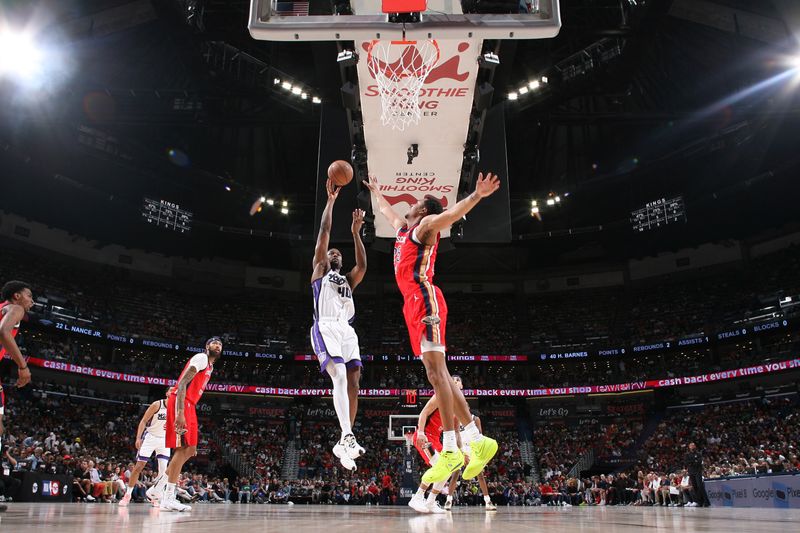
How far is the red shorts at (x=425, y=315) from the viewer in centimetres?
498

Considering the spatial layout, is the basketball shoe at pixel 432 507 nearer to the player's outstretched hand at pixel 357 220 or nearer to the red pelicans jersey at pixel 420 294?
the red pelicans jersey at pixel 420 294

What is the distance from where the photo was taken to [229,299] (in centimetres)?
3256

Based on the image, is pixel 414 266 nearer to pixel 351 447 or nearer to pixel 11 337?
pixel 351 447

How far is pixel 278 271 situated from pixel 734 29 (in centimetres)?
2473

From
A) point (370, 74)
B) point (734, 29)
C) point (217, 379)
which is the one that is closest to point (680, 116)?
point (734, 29)

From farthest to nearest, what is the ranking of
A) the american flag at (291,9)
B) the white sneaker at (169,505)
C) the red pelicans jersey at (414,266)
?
1. the white sneaker at (169,505)
2. the american flag at (291,9)
3. the red pelicans jersey at (414,266)

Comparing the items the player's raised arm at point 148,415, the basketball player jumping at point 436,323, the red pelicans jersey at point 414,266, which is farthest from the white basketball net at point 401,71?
the player's raised arm at point 148,415

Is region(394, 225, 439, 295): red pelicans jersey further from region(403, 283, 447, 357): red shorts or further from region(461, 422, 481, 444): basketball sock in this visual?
region(461, 422, 481, 444): basketball sock

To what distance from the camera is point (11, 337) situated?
5.29 meters

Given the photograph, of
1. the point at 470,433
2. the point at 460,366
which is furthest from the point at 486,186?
the point at 460,366

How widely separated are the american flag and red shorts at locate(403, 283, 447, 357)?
9.97ft

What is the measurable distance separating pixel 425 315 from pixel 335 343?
99 centimetres

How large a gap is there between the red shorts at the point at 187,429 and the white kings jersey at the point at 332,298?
2.29m

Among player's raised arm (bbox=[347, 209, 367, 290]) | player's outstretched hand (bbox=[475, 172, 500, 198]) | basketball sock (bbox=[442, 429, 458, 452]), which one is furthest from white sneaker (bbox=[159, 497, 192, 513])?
player's outstretched hand (bbox=[475, 172, 500, 198])
